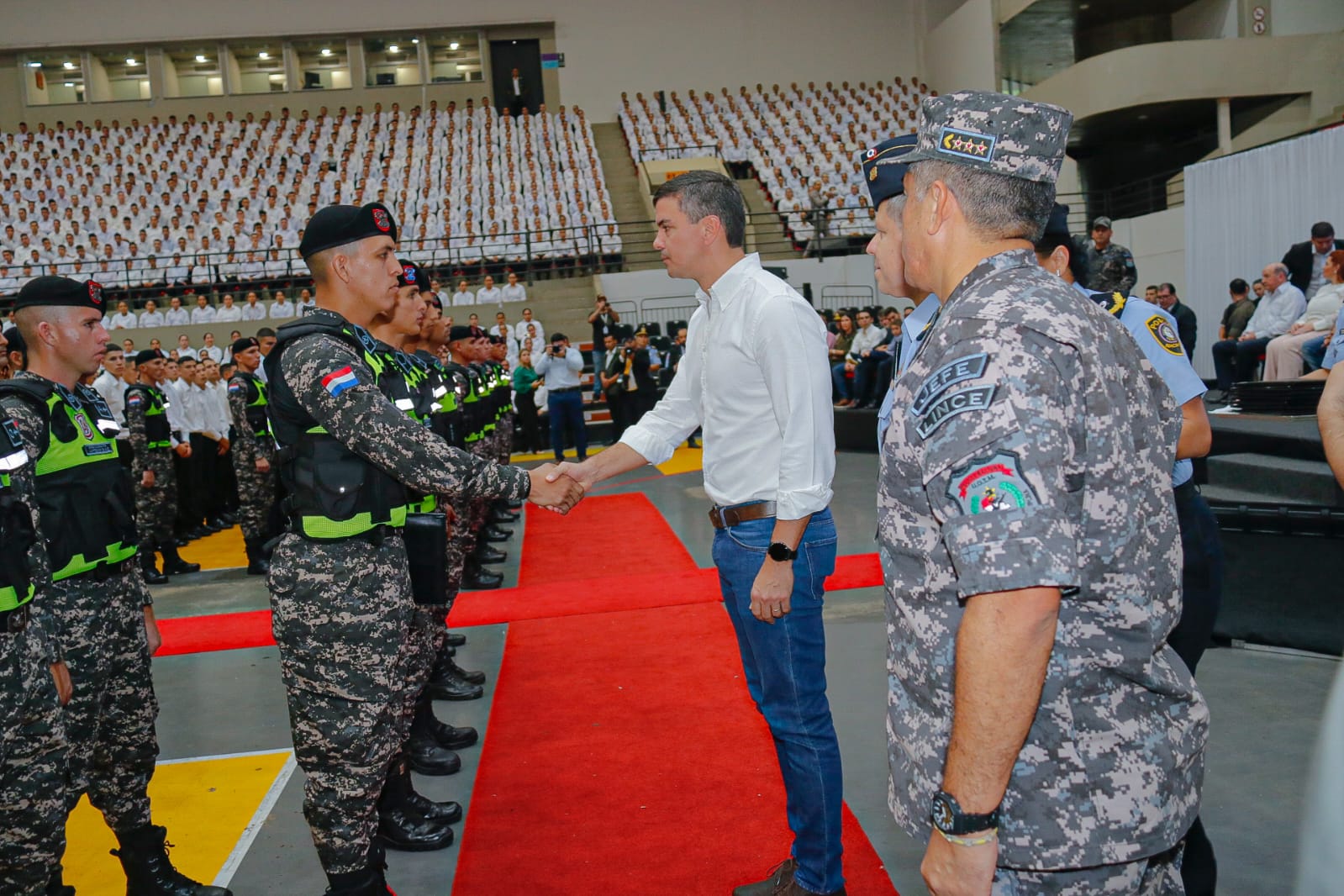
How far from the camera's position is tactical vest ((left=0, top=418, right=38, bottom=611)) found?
224 centimetres

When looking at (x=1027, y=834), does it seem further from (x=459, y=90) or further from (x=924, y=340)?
(x=459, y=90)

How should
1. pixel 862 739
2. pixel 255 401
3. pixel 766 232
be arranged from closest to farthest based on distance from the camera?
pixel 862 739
pixel 255 401
pixel 766 232

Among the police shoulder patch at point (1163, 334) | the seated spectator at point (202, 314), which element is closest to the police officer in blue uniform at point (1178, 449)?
the police shoulder patch at point (1163, 334)

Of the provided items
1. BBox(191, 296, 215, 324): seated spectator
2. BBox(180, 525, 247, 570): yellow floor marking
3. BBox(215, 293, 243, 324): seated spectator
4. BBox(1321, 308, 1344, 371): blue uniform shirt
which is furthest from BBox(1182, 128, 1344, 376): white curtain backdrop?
BBox(191, 296, 215, 324): seated spectator

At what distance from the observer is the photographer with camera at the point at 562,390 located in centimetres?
1195

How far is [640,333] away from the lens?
1420 centimetres

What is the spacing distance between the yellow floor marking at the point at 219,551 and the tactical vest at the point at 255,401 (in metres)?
1.28

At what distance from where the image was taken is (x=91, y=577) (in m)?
2.88

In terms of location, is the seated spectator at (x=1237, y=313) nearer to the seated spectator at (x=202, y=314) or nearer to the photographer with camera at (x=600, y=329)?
the photographer with camera at (x=600, y=329)

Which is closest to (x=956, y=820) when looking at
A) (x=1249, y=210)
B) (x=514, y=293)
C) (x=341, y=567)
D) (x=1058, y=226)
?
(x=1058, y=226)

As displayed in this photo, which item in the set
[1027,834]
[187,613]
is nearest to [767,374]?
[1027,834]

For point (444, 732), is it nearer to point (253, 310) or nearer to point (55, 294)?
point (55, 294)

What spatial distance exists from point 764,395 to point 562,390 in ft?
31.7

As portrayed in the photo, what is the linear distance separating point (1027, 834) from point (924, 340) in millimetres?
694
